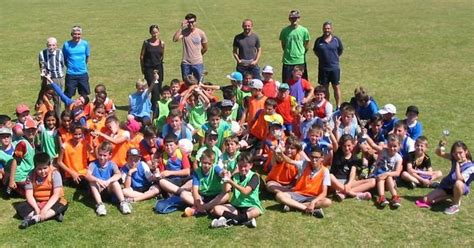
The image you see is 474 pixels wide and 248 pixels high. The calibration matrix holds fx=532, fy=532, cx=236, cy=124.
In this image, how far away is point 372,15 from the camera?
30109mm

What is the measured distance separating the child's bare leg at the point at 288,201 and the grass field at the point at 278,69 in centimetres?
15

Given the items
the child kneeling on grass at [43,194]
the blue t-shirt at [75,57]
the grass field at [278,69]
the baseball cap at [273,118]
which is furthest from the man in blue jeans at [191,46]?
the child kneeling on grass at [43,194]

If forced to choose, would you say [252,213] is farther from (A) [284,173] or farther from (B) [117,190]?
(B) [117,190]

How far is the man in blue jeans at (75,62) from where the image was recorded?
1262 centimetres

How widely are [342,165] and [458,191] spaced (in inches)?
77.5

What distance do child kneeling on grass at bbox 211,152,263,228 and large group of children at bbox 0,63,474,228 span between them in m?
0.02

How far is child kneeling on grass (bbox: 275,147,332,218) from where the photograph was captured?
8469 mm

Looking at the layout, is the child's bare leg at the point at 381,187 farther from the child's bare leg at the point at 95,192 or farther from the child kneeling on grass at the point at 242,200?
the child's bare leg at the point at 95,192

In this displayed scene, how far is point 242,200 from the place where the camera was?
8.22 meters

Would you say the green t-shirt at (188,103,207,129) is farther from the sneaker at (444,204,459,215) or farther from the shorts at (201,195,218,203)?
the sneaker at (444,204,459,215)

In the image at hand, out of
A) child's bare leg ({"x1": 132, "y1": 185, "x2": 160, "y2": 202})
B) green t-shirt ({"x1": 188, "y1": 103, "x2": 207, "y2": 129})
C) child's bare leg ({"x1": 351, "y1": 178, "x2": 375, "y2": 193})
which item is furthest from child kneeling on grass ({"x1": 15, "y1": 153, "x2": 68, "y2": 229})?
child's bare leg ({"x1": 351, "y1": 178, "x2": 375, "y2": 193})

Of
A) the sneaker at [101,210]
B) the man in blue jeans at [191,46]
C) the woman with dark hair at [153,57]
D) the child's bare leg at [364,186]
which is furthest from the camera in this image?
the man in blue jeans at [191,46]

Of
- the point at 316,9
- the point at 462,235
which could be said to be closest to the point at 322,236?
the point at 462,235

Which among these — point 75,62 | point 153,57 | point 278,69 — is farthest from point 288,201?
point 278,69
